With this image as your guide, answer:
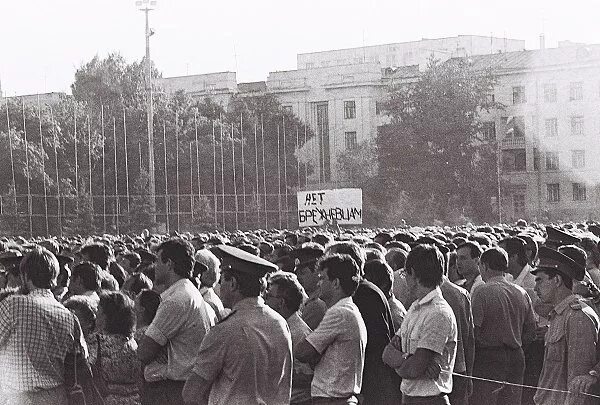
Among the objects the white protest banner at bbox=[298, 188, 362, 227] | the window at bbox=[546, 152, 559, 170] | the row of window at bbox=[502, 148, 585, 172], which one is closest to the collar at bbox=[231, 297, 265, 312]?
the white protest banner at bbox=[298, 188, 362, 227]

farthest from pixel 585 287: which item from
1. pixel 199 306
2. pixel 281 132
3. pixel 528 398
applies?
pixel 281 132

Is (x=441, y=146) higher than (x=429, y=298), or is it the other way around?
(x=441, y=146)

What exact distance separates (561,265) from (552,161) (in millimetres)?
71111

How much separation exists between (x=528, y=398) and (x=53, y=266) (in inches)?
115

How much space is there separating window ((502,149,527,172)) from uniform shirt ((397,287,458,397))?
71930 mm

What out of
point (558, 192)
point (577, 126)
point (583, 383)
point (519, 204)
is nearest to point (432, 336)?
point (583, 383)

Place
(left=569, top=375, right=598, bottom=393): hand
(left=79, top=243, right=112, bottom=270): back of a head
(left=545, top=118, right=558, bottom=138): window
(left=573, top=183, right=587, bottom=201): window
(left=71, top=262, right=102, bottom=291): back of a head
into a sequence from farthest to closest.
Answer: (left=545, top=118, right=558, bottom=138): window, (left=573, top=183, right=587, bottom=201): window, (left=79, top=243, right=112, bottom=270): back of a head, (left=71, top=262, right=102, bottom=291): back of a head, (left=569, top=375, right=598, bottom=393): hand

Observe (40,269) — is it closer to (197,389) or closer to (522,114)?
(197,389)

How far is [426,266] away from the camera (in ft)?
23.6

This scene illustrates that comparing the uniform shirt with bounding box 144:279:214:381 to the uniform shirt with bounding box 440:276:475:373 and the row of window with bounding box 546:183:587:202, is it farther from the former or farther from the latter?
the row of window with bounding box 546:183:587:202

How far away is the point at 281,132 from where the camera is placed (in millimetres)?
65188

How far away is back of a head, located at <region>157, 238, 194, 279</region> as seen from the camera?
25.1 ft

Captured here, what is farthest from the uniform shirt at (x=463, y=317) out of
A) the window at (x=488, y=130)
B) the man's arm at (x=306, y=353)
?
the window at (x=488, y=130)

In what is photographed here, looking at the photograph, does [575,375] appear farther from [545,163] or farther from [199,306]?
[545,163]
